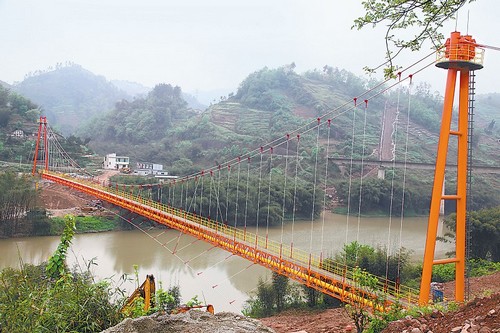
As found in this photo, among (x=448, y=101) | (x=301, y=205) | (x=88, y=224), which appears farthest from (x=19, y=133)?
(x=448, y=101)

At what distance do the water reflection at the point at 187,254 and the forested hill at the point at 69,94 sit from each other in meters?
42.8

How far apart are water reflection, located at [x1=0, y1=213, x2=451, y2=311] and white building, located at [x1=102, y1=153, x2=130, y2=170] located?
457 inches

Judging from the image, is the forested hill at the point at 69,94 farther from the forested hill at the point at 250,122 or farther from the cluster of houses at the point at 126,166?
the cluster of houses at the point at 126,166

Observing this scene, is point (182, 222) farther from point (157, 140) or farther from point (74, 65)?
point (74, 65)

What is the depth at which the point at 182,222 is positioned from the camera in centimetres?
1133

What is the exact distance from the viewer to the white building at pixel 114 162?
Result: 2764 cm

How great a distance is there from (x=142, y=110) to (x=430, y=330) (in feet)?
142

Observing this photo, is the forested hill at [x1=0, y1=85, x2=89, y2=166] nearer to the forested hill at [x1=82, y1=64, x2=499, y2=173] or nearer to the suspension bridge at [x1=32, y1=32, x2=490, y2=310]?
the suspension bridge at [x1=32, y1=32, x2=490, y2=310]

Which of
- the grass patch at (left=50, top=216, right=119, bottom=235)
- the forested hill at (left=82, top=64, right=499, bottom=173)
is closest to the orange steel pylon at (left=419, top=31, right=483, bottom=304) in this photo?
the grass patch at (left=50, top=216, right=119, bottom=235)

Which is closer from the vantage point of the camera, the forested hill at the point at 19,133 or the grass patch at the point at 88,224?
the grass patch at the point at 88,224

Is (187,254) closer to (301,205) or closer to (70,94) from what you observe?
(301,205)

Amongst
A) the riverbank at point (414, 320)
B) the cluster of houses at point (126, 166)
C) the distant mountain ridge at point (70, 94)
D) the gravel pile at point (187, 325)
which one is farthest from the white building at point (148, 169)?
the distant mountain ridge at point (70, 94)

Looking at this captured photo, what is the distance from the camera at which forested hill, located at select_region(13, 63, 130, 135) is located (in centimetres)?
6525

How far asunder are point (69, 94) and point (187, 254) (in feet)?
243
